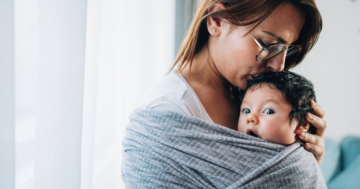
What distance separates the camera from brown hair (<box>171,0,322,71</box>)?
75 cm

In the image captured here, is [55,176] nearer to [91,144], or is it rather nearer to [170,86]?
[91,144]

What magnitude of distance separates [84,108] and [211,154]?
43cm

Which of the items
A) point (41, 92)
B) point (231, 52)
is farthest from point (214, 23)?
point (41, 92)

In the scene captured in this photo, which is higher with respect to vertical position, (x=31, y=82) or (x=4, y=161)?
(x=31, y=82)

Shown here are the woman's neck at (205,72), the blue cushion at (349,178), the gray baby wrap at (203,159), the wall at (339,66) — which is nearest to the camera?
the gray baby wrap at (203,159)

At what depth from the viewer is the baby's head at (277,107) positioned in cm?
76

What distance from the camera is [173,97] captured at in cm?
72

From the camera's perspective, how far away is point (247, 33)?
79 cm

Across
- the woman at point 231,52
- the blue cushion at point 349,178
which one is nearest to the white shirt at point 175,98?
the woman at point 231,52

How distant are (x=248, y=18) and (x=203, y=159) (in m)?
0.47

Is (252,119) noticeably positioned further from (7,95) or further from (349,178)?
(349,178)

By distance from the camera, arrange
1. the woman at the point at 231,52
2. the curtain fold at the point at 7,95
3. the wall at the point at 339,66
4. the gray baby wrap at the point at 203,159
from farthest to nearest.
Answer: the wall at the point at 339,66, the woman at the point at 231,52, the gray baby wrap at the point at 203,159, the curtain fold at the point at 7,95

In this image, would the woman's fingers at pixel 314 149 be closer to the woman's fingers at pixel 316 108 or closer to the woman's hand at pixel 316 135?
the woman's hand at pixel 316 135

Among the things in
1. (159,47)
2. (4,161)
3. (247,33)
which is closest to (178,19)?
(159,47)
